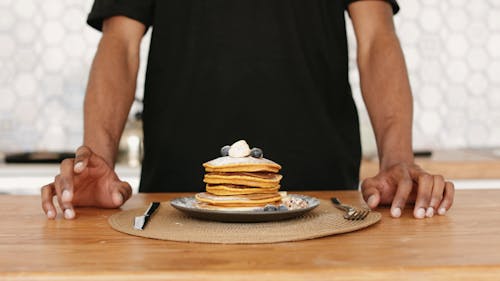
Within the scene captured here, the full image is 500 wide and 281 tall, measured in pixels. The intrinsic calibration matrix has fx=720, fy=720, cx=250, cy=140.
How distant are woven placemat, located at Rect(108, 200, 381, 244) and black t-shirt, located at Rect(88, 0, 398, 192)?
1.82ft

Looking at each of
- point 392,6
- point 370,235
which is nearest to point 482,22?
point 392,6

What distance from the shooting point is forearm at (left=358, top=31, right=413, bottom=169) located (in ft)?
4.82

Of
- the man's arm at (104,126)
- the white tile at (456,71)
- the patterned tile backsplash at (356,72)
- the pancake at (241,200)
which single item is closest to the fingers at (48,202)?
the man's arm at (104,126)

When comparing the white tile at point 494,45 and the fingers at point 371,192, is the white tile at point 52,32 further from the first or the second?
the fingers at point 371,192

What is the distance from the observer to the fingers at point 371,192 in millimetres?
1148

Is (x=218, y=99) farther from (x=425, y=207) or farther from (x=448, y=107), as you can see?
(x=448, y=107)

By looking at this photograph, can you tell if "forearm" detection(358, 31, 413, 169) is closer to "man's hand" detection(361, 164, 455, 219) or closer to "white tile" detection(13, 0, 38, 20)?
"man's hand" detection(361, 164, 455, 219)

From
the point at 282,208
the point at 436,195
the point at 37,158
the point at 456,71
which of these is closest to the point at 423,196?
the point at 436,195

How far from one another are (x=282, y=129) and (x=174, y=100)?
264mm

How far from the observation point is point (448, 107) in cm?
325

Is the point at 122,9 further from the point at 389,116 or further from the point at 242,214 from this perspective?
the point at 242,214

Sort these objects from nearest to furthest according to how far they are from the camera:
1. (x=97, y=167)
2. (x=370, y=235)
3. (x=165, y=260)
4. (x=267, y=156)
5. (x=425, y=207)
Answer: (x=165, y=260), (x=370, y=235), (x=425, y=207), (x=97, y=167), (x=267, y=156)

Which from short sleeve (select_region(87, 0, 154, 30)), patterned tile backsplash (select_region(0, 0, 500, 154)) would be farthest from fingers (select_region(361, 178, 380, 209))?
patterned tile backsplash (select_region(0, 0, 500, 154))

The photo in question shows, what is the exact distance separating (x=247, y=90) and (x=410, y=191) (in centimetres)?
59
